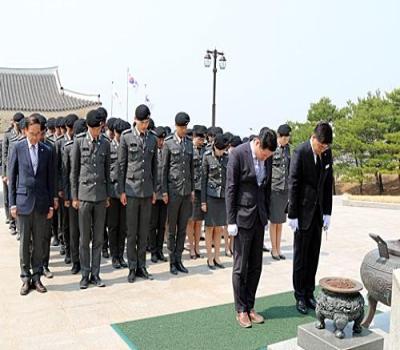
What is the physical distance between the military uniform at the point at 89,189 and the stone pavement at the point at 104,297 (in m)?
0.38

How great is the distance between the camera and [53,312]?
397 cm

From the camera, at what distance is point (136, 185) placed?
494 cm

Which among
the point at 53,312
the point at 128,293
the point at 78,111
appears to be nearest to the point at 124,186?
the point at 128,293

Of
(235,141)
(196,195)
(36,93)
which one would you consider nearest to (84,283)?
(196,195)

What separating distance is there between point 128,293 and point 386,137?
761 inches

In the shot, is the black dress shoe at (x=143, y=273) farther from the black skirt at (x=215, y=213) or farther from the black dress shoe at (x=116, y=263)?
the black skirt at (x=215, y=213)

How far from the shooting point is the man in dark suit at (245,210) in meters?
3.73

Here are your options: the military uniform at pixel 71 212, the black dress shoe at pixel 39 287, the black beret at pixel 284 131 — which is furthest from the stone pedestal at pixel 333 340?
the black beret at pixel 284 131

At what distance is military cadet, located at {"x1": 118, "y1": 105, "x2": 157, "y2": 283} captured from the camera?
4.95 metres

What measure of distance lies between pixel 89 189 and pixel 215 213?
1690 mm

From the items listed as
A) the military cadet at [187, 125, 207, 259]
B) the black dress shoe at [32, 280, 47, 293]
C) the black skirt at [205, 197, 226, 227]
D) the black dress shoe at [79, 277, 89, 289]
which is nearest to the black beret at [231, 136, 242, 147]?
the military cadet at [187, 125, 207, 259]

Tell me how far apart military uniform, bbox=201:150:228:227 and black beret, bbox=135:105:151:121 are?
1.14 m

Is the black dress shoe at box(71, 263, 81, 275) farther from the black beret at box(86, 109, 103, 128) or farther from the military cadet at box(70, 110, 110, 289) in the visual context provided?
the black beret at box(86, 109, 103, 128)

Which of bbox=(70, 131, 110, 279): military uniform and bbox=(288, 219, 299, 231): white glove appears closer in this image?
bbox=(288, 219, 299, 231): white glove
